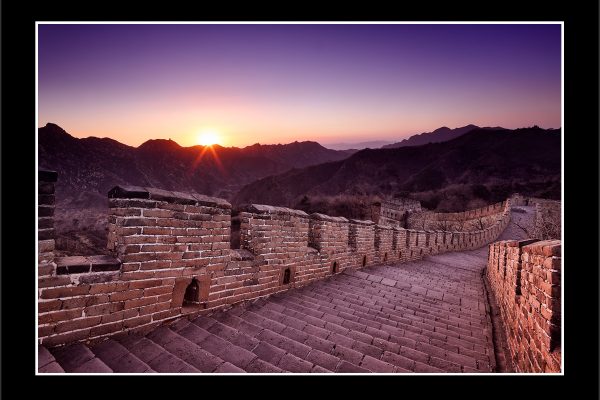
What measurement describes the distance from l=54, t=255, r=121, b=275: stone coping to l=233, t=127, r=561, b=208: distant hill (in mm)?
44353

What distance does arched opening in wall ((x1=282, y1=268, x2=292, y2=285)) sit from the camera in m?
4.33

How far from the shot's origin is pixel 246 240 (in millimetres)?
3801

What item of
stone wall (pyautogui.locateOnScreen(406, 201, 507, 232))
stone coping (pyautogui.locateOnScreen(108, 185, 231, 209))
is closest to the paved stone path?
stone coping (pyautogui.locateOnScreen(108, 185, 231, 209))

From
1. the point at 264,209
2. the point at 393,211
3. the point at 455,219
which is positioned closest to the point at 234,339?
the point at 264,209

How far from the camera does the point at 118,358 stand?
215 centimetres

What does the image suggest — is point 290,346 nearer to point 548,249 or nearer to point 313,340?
point 313,340

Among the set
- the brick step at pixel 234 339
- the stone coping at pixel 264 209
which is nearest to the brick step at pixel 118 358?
the brick step at pixel 234 339

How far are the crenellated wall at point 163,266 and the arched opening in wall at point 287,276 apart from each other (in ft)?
0.05

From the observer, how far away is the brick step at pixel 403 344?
9.77ft

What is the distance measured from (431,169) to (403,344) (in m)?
66.0
